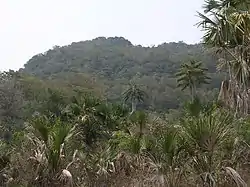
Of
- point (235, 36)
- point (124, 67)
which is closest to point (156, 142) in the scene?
point (235, 36)

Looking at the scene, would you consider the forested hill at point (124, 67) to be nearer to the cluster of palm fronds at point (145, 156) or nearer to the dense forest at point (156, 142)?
the dense forest at point (156, 142)

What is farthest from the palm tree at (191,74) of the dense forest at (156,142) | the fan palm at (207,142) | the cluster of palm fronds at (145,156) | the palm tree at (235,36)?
the fan palm at (207,142)

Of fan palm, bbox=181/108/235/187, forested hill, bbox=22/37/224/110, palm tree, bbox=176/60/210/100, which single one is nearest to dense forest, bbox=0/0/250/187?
fan palm, bbox=181/108/235/187

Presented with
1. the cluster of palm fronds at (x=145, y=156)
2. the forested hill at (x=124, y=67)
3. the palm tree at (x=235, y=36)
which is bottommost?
the forested hill at (x=124, y=67)

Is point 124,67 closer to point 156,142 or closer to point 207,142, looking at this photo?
point 156,142

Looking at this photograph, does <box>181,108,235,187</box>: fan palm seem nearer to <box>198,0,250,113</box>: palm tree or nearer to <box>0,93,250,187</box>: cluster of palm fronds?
<box>0,93,250,187</box>: cluster of palm fronds

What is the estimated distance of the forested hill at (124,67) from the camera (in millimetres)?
47875

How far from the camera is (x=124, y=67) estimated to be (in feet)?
199

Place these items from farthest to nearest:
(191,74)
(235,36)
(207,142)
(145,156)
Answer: (191,74)
(235,36)
(145,156)
(207,142)

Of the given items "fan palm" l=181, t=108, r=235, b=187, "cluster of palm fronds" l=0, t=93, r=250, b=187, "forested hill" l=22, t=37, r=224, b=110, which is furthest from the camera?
"forested hill" l=22, t=37, r=224, b=110

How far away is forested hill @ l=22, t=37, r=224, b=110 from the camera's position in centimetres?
4788

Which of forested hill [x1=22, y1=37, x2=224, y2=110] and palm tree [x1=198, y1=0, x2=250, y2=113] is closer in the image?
palm tree [x1=198, y1=0, x2=250, y2=113]

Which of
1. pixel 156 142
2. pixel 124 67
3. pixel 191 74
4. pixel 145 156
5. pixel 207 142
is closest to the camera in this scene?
pixel 207 142

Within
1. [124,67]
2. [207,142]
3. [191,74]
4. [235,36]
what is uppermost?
[235,36]
